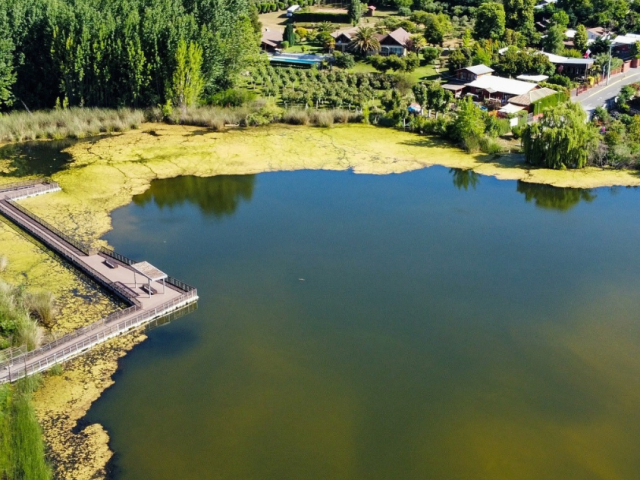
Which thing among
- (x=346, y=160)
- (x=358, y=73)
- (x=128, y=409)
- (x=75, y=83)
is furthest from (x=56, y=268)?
(x=358, y=73)

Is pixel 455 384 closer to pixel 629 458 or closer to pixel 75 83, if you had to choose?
pixel 629 458

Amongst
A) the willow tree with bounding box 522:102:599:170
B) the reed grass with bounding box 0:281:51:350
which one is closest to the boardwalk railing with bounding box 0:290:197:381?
the reed grass with bounding box 0:281:51:350

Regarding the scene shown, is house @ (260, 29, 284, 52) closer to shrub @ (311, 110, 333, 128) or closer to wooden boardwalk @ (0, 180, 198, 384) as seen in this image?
shrub @ (311, 110, 333, 128)

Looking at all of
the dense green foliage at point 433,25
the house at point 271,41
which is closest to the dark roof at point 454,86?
the dense green foliage at point 433,25

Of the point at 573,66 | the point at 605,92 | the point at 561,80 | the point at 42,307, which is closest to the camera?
the point at 42,307

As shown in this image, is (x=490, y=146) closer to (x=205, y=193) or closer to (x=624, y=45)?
(x=205, y=193)

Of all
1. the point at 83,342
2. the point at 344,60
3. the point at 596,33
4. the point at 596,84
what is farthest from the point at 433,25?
the point at 83,342

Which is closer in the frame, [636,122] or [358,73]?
[636,122]
